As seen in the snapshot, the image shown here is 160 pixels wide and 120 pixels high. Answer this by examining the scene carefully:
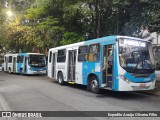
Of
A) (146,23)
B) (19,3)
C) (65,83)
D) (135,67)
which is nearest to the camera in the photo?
(135,67)

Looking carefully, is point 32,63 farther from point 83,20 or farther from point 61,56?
point 61,56

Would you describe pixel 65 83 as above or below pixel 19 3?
below

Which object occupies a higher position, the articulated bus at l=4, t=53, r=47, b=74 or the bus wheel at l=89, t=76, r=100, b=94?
the articulated bus at l=4, t=53, r=47, b=74

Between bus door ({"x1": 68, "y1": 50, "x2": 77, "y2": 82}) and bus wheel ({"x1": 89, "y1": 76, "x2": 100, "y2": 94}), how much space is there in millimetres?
2481

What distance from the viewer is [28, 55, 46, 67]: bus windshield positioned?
29556 millimetres

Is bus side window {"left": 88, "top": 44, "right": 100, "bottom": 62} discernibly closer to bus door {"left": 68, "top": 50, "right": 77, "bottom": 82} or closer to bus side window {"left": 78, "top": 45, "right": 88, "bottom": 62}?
bus side window {"left": 78, "top": 45, "right": 88, "bottom": 62}

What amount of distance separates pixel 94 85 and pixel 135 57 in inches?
116

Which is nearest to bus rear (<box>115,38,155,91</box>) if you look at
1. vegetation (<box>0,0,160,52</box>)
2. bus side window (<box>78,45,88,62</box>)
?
bus side window (<box>78,45,88,62</box>)

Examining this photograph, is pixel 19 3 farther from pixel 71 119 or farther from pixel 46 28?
pixel 71 119

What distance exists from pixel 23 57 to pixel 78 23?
359 inches

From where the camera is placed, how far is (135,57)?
41.9ft

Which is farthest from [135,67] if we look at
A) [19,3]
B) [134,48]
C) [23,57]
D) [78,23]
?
[19,3]

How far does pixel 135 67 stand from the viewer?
12.6m

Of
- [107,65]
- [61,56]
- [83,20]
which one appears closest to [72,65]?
[61,56]
